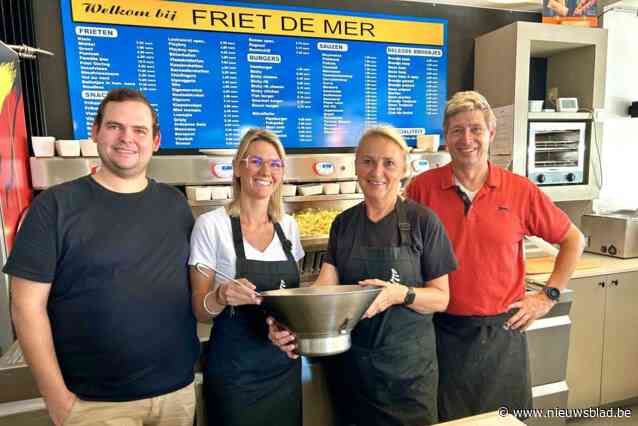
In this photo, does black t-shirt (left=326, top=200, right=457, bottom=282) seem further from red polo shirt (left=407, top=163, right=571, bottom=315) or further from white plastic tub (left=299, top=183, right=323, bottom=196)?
white plastic tub (left=299, top=183, right=323, bottom=196)

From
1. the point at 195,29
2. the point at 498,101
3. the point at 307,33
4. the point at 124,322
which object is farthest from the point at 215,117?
the point at 498,101

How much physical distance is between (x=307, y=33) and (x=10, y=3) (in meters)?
1.73

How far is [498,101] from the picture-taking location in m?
3.18

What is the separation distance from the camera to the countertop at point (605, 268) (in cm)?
269

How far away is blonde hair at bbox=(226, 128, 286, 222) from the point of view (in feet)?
5.16

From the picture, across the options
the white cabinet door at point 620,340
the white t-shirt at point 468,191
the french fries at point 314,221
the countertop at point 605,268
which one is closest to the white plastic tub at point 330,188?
the french fries at point 314,221

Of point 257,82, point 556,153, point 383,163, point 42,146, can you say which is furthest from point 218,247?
point 556,153

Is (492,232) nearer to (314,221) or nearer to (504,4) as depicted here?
(314,221)

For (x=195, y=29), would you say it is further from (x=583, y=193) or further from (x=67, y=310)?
(x=583, y=193)

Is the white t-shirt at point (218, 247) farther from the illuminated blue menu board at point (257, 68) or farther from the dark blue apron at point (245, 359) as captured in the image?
the illuminated blue menu board at point (257, 68)

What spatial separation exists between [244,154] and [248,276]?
44 cm

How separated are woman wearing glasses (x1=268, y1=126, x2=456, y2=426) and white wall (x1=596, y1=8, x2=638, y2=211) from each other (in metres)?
2.83

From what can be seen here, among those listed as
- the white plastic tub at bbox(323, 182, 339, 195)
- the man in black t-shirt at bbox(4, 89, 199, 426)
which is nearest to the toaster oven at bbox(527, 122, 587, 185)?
the white plastic tub at bbox(323, 182, 339, 195)

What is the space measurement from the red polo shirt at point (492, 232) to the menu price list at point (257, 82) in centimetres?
144
